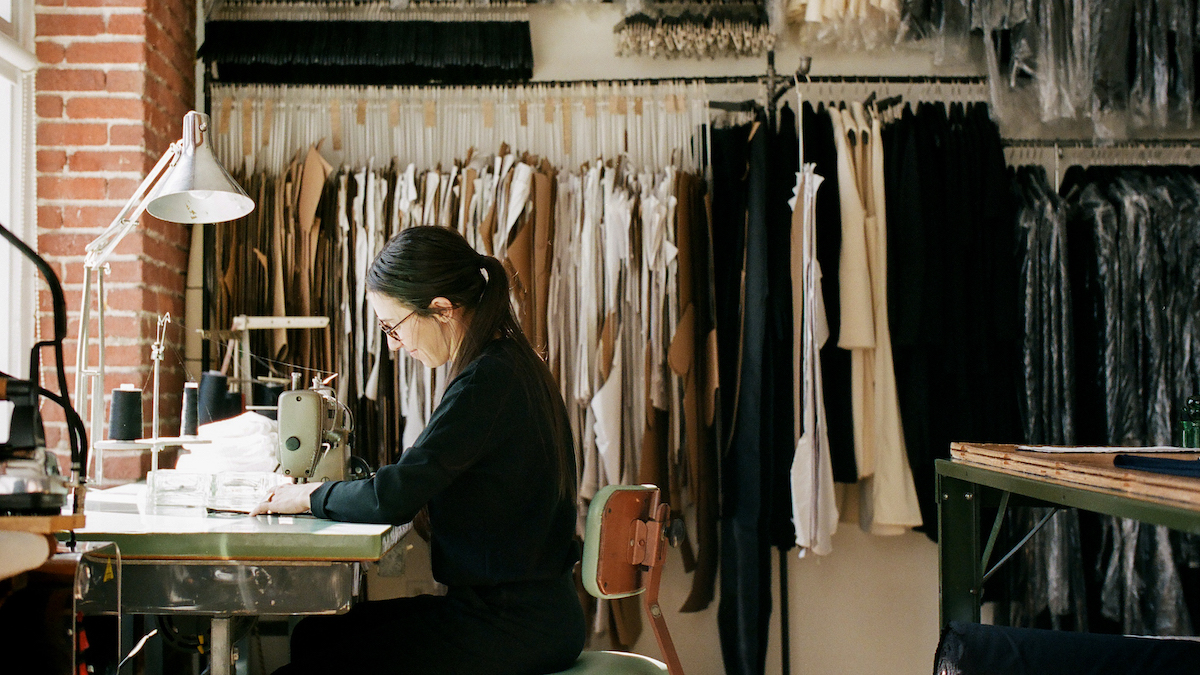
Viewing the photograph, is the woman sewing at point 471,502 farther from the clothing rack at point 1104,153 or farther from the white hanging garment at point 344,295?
the clothing rack at point 1104,153

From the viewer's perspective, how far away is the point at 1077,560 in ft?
9.64

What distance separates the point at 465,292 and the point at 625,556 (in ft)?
2.17

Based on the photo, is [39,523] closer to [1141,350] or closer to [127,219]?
[127,219]

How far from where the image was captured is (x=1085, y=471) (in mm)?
1426

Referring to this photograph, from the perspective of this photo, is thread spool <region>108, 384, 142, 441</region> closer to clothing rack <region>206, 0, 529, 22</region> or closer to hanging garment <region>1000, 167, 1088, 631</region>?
clothing rack <region>206, 0, 529, 22</region>

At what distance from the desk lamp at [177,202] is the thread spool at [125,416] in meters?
0.03

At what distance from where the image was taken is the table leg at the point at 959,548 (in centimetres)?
197

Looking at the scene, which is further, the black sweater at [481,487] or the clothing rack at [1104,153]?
the clothing rack at [1104,153]

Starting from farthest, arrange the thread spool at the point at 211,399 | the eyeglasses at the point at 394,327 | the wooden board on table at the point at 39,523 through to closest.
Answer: the thread spool at the point at 211,399
the eyeglasses at the point at 394,327
the wooden board on table at the point at 39,523

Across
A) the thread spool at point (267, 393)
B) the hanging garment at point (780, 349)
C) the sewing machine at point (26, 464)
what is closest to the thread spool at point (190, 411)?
the thread spool at point (267, 393)

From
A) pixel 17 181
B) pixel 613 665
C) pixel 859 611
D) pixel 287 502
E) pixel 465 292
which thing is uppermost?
pixel 17 181

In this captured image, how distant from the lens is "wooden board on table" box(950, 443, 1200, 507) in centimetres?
121

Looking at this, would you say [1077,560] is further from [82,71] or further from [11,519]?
[82,71]

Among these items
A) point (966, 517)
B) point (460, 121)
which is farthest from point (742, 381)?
point (460, 121)
